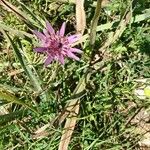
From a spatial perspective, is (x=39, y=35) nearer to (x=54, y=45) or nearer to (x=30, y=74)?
(x=54, y=45)

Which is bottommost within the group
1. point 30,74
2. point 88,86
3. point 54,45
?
point 88,86

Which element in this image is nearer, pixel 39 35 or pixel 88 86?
pixel 39 35

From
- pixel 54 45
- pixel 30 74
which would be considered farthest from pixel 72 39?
pixel 30 74

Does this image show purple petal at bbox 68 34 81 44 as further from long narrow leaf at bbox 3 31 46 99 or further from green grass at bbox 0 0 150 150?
long narrow leaf at bbox 3 31 46 99

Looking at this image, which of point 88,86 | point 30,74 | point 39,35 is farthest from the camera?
point 88,86

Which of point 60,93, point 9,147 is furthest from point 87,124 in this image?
point 9,147

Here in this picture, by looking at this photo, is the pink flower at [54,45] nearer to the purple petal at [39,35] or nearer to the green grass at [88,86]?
the purple petal at [39,35]

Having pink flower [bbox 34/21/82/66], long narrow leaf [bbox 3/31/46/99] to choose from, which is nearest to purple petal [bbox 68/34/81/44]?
→ pink flower [bbox 34/21/82/66]
